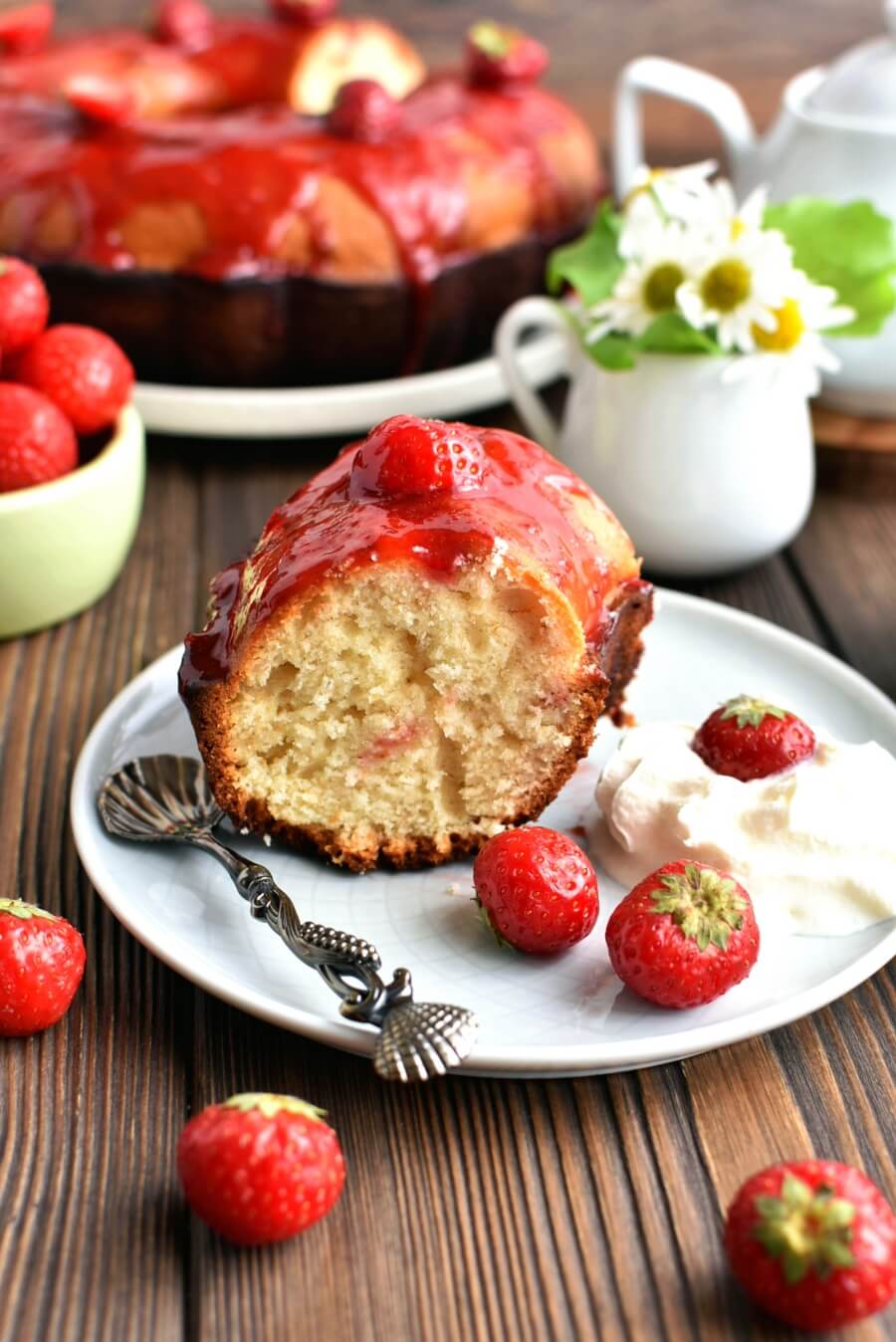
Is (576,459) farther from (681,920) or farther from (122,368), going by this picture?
(681,920)

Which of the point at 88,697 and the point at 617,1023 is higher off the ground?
the point at 617,1023

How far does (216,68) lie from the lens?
4008 mm

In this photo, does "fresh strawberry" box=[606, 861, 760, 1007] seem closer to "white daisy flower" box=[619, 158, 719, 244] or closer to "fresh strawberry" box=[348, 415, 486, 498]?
"fresh strawberry" box=[348, 415, 486, 498]

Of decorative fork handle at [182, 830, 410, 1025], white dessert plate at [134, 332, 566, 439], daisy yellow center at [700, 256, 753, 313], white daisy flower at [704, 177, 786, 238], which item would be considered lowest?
white dessert plate at [134, 332, 566, 439]

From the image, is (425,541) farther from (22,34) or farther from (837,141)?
(22,34)

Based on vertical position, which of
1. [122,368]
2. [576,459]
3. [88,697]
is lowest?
[88,697]

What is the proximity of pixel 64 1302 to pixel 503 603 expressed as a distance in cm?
103

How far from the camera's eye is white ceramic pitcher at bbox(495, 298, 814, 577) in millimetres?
2811

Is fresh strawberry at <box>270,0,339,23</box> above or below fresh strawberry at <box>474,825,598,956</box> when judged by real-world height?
above

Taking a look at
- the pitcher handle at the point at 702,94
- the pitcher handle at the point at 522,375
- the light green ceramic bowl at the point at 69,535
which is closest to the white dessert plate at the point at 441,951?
the light green ceramic bowl at the point at 69,535

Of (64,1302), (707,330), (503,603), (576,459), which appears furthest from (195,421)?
(64,1302)

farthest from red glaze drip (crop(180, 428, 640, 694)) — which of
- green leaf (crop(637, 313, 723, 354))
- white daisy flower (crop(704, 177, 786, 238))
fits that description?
white daisy flower (crop(704, 177, 786, 238))

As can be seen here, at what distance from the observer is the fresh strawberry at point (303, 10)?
404cm

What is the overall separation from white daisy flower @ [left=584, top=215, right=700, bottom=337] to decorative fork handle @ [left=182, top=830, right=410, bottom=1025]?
4.31ft
